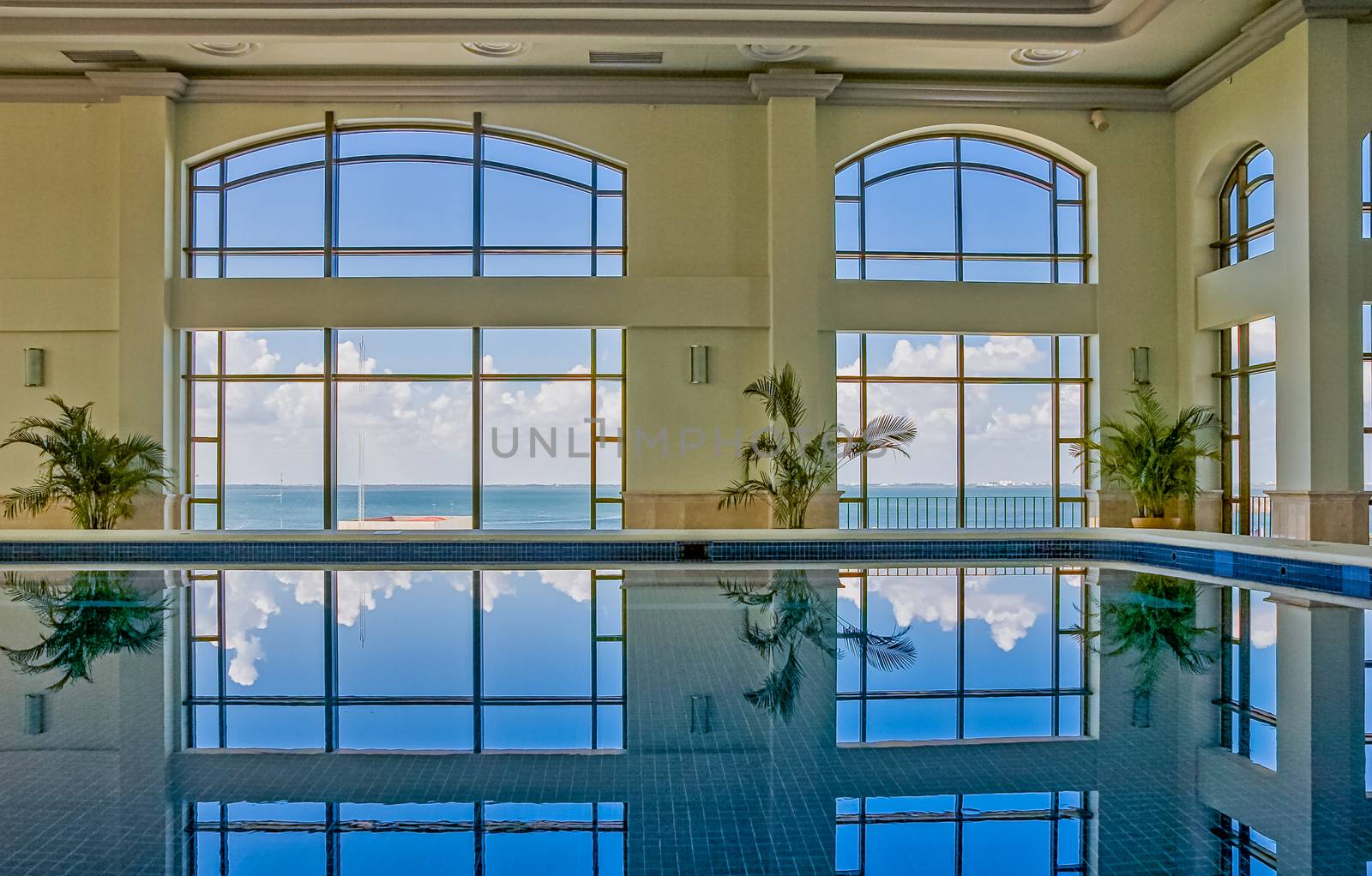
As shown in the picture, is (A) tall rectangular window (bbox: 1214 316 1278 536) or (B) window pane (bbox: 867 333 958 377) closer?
(A) tall rectangular window (bbox: 1214 316 1278 536)

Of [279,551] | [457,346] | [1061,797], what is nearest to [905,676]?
[1061,797]

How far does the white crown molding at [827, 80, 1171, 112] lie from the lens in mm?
12555

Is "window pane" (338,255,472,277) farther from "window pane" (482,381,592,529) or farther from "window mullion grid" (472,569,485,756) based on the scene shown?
"window mullion grid" (472,569,485,756)

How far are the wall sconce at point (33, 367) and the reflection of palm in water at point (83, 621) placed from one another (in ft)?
14.6

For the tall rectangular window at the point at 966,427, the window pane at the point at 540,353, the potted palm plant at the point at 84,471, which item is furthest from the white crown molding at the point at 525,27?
the window pane at the point at 540,353

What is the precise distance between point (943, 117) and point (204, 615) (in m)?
10.4

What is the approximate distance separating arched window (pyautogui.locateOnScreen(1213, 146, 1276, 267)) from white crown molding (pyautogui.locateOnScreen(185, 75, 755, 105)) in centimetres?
608

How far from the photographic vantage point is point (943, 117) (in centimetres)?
1275

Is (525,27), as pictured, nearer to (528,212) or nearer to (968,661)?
(968,661)

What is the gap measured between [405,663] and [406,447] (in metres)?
31.5

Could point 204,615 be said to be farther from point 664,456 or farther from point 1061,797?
point 664,456

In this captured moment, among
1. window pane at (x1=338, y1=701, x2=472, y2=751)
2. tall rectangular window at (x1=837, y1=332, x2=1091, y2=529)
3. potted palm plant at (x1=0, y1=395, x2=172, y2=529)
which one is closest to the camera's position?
window pane at (x1=338, y1=701, x2=472, y2=751)

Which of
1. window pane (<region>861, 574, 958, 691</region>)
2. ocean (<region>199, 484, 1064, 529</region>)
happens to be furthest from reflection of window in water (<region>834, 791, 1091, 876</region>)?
ocean (<region>199, 484, 1064, 529</region>)

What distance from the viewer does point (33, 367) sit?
1219 centimetres
